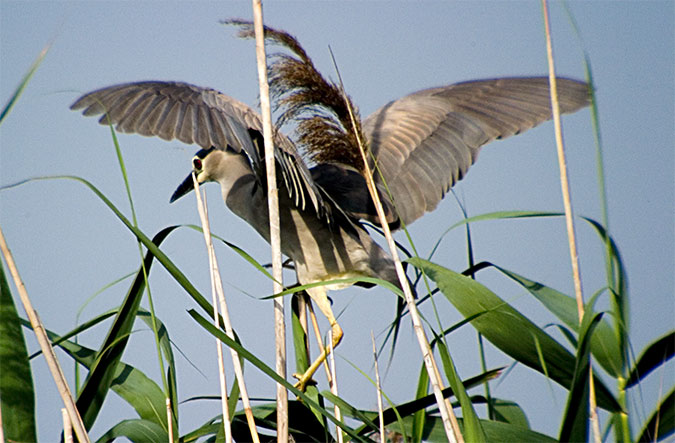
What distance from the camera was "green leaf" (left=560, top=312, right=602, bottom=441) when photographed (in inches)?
36.5

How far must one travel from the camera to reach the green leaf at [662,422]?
3.64ft

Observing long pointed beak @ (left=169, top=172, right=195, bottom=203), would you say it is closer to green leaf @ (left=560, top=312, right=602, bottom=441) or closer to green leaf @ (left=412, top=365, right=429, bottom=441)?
green leaf @ (left=412, top=365, right=429, bottom=441)

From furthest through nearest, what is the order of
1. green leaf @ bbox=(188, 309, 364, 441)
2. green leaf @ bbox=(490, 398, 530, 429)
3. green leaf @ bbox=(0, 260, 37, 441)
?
green leaf @ bbox=(490, 398, 530, 429) → green leaf @ bbox=(0, 260, 37, 441) → green leaf @ bbox=(188, 309, 364, 441)

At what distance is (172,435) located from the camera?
44.0 inches

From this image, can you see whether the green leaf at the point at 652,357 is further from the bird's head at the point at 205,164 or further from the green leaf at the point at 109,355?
the bird's head at the point at 205,164

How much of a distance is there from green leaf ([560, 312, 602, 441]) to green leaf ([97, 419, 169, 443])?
0.72 m

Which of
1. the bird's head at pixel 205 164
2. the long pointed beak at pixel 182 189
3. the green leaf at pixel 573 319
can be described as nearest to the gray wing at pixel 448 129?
the bird's head at pixel 205 164

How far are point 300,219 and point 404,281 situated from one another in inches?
47.2

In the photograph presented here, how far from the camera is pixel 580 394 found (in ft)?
3.08

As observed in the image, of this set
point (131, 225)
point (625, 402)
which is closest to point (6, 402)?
point (131, 225)

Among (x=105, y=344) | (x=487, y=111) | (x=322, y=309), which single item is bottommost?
(x=322, y=309)

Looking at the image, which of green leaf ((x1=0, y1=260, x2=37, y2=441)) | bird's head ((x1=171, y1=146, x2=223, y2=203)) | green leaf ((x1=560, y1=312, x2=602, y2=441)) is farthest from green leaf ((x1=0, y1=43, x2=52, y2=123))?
bird's head ((x1=171, y1=146, x2=223, y2=203))

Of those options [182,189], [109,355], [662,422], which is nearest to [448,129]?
[182,189]

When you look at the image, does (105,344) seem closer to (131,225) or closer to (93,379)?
(93,379)
